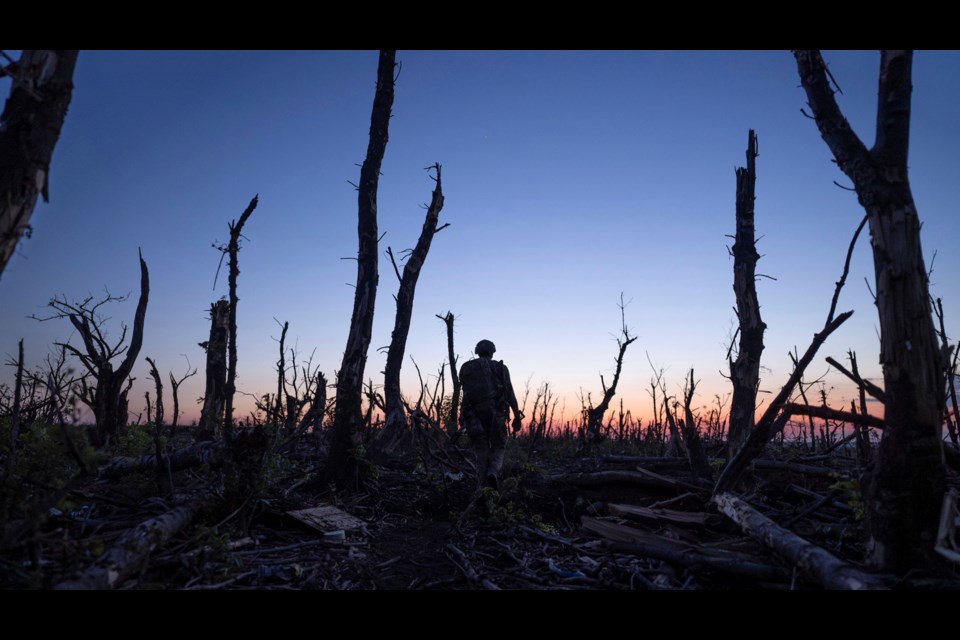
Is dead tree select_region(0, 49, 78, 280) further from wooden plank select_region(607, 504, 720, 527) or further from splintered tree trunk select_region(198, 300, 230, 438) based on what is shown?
splintered tree trunk select_region(198, 300, 230, 438)

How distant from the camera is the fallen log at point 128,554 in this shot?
3.86 metres

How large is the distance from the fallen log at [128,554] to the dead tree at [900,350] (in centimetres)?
624

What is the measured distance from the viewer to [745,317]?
11.5 metres

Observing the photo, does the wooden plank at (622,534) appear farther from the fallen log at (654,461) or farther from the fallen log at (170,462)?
the fallen log at (170,462)

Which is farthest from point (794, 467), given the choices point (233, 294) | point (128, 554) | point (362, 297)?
point (233, 294)

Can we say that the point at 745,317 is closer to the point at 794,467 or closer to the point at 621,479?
the point at 794,467

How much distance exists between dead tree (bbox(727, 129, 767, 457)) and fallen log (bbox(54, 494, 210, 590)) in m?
8.83

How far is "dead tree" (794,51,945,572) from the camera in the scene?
14.7 ft

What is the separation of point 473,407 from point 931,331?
6248 mm

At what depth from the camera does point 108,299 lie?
13750 mm

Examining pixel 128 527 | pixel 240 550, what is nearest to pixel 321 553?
pixel 240 550

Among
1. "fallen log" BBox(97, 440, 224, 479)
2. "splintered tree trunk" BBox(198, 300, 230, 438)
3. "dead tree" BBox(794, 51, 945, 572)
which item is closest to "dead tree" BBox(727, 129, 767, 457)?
"dead tree" BBox(794, 51, 945, 572)

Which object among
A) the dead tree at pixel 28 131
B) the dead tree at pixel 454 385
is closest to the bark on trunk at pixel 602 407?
the dead tree at pixel 454 385
